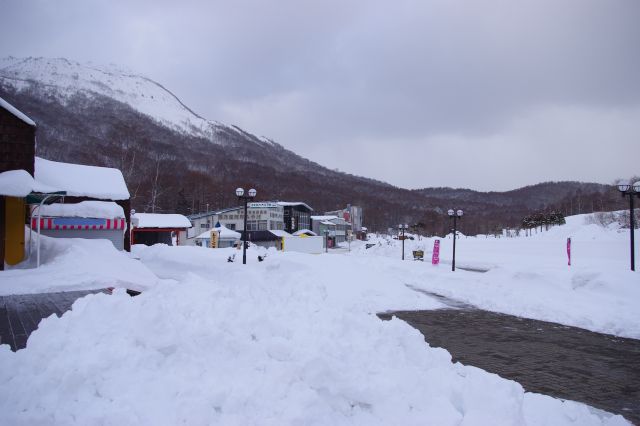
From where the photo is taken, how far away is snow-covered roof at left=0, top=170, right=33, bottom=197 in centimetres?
1180

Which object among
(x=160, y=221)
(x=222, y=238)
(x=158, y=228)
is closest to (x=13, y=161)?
(x=158, y=228)

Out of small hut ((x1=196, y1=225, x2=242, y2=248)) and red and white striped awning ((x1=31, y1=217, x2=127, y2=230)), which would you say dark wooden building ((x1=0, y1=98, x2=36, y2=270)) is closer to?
red and white striped awning ((x1=31, y1=217, x2=127, y2=230))

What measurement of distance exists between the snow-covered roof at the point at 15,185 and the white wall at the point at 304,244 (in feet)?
97.7

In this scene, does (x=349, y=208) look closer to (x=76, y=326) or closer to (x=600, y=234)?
(x=600, y=234)

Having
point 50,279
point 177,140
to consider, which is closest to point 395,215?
point 177,140

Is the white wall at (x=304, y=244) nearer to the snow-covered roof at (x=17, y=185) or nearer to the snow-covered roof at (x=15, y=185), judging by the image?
the snow-covered roof at (x=17, y=185)

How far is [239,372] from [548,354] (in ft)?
21.9

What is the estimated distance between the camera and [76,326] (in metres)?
4.78

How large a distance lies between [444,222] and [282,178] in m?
56.1

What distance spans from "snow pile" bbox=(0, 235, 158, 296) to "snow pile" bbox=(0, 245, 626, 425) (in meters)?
5.74

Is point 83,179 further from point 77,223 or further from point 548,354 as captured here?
point 548,354

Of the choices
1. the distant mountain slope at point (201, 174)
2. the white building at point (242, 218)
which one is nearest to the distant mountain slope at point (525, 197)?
the distant mountain slope at point (201, 174)

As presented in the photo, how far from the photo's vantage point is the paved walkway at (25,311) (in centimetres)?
603

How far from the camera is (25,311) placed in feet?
25.3
